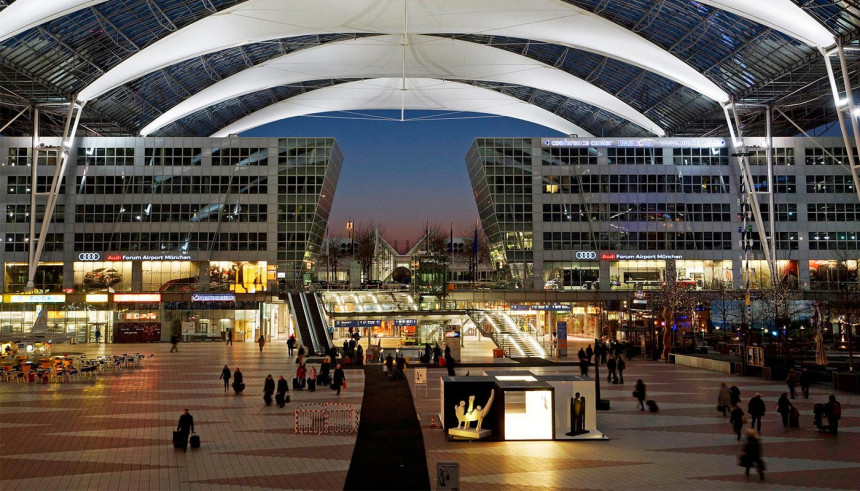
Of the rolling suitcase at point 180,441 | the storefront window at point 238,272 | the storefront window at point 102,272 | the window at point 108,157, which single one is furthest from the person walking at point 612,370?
the window at point 108,157

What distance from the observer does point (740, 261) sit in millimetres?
76250

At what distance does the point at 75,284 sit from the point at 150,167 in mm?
13054

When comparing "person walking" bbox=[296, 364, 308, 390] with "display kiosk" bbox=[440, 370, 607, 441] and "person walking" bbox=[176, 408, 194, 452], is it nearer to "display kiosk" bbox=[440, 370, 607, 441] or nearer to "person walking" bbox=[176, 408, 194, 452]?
"display kiosk" bbox=[440, 370, 607, 441]

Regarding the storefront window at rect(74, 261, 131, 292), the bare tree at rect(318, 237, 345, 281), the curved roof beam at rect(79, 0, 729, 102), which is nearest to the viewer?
the curved roof beam at rect(79, 0, 729, 102)

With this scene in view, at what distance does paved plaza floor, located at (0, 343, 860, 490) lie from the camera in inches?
604

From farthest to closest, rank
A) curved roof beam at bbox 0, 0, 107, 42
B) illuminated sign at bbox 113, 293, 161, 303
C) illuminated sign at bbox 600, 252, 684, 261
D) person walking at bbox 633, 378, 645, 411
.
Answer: illuminated sign at bbox 600, 252, 684, 261 < illuminated sign at bbox 113, 293, 161, 303 < curved roof beam at bbox 0, 0, 107, 42 < person walking at bbox 633, 378, 645, 411

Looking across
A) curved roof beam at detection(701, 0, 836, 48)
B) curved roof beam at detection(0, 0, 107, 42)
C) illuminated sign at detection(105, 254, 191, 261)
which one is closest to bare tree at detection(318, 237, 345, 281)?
illuminated sign at detection(105, 254, 191, 261)

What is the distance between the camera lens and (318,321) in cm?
5178

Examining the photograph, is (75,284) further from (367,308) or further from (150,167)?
(367,308)

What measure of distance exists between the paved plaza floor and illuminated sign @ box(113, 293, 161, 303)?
36542 mm

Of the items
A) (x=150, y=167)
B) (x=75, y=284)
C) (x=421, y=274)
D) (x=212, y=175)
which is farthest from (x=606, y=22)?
(x=75, y=284)

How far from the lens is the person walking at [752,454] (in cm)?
1526

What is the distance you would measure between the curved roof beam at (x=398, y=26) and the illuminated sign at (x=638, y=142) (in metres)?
15.2

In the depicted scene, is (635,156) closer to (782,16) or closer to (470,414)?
(782,16)
